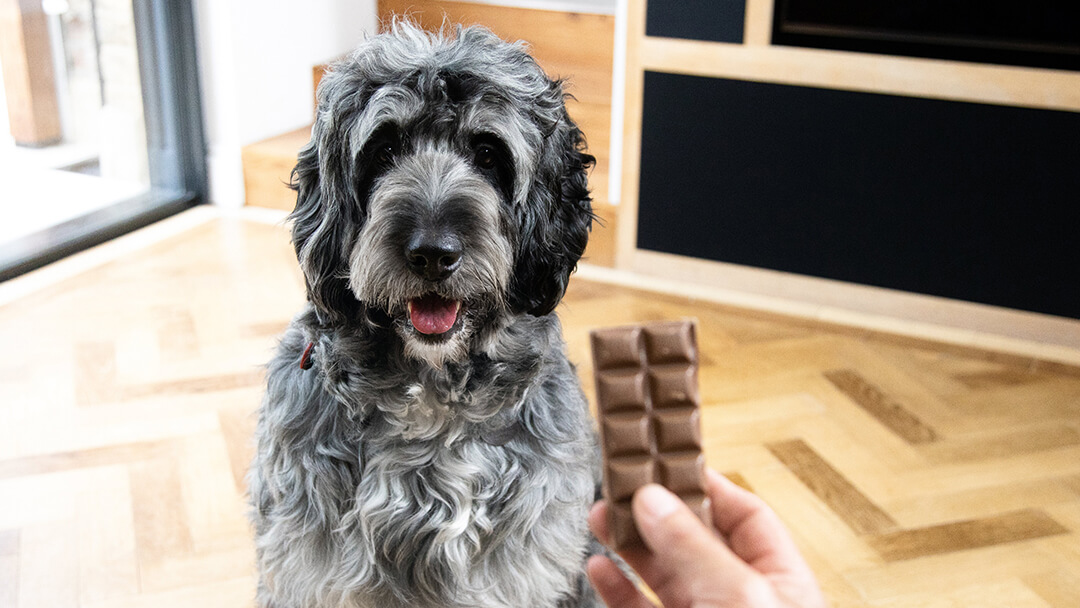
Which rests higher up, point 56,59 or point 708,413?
point 56,59

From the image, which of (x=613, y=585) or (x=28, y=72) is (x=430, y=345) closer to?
(x=613, y=585)

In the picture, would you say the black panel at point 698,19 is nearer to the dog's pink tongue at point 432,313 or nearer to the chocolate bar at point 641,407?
the dog's pink tongue at point 432,313

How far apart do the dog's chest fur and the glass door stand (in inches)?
88.4

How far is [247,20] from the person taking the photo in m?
3.74

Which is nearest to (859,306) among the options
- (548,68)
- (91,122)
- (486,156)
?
(548,68)

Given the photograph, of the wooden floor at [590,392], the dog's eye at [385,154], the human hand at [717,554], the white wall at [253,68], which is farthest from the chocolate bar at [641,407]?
the white wall at [253,68]

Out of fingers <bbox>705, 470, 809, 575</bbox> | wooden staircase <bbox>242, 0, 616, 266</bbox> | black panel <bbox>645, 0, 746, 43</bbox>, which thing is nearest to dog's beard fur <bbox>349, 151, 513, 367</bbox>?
fingers <bbox>705, 470, 809, 575</bbox>

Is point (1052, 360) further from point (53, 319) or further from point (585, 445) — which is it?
point (53, 319)

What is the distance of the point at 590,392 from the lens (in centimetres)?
261

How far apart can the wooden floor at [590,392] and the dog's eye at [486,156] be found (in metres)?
1.06

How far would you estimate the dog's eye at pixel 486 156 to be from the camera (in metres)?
1.31

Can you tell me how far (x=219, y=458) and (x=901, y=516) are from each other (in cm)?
154

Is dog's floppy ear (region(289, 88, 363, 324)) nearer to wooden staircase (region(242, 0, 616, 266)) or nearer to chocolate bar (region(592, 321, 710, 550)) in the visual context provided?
chocolate bar (region(592, 321, 710, 550))

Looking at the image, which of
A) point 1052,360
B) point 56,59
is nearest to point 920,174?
point 1052,360
